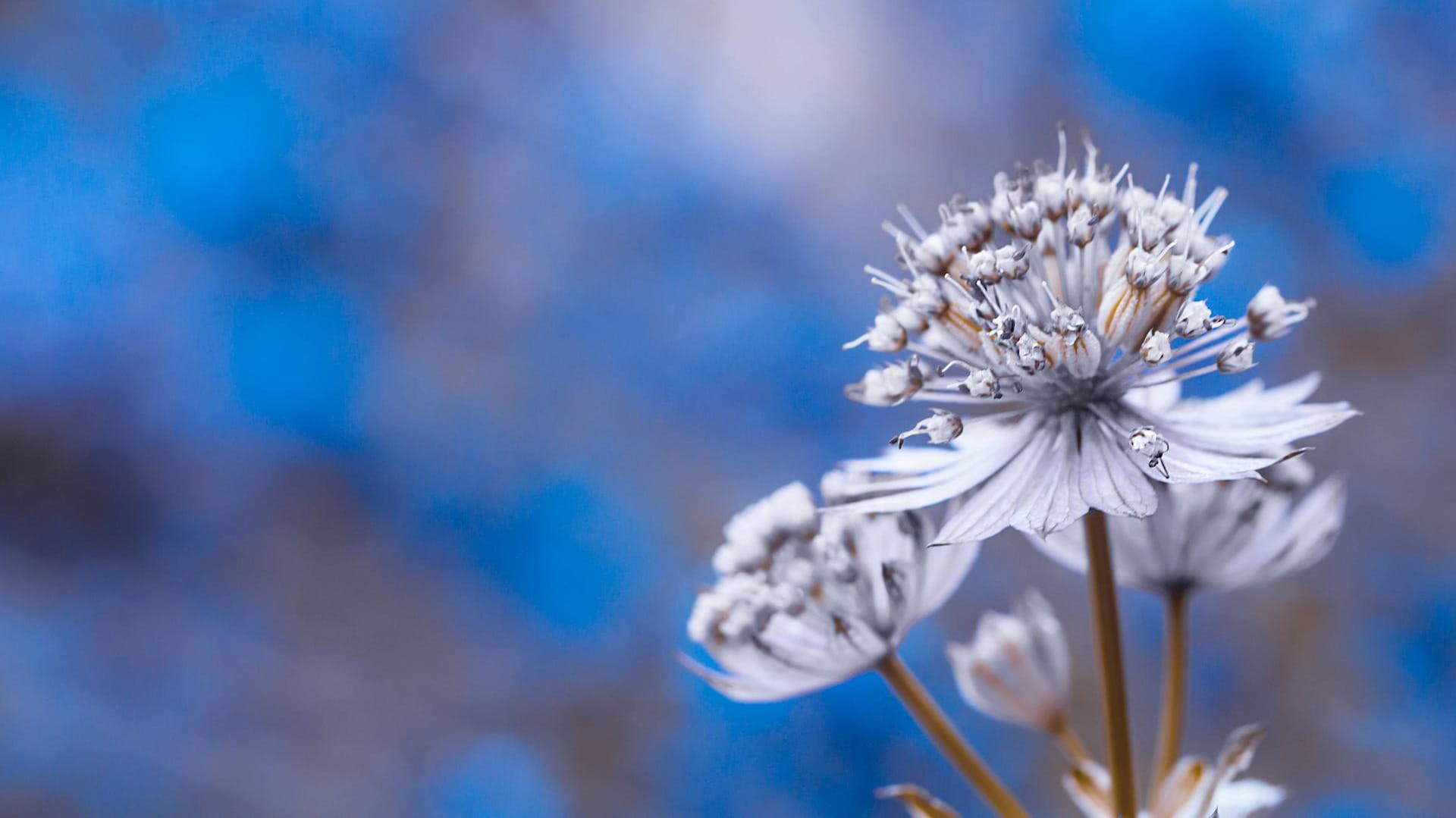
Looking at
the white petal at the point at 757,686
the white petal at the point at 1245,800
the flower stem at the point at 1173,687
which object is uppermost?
the white petal at the point at 757,686

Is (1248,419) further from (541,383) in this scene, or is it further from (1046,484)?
(541,383)

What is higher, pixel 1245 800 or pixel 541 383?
pixel 541 383

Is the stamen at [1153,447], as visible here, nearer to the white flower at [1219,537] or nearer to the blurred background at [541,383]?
the white flower at [1219,537]

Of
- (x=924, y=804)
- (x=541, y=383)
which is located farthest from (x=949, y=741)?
(x=541, y=383)

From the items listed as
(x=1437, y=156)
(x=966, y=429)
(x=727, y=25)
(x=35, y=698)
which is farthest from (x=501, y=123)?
(x=966, y=429)

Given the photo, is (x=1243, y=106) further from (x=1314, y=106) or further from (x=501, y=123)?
(x=501, y=123)

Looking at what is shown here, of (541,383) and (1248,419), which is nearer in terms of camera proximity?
(1248,419)

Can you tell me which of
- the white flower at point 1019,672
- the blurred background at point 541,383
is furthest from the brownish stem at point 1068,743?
the blurred background at point 541,383
